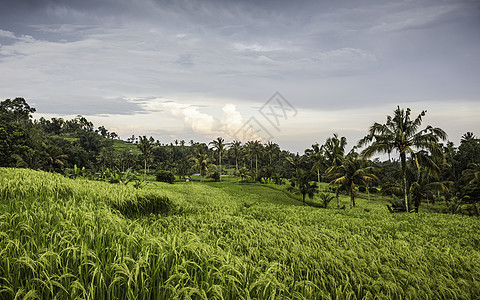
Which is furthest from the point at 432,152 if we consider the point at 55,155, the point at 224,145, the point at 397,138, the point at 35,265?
the point at 55,155

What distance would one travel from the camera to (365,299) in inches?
134

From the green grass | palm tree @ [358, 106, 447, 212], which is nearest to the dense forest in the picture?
palm tree @ [358, 106, 447, 212]

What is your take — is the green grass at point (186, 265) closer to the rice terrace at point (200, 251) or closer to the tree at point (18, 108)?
the rice terrace at point (200, 251)

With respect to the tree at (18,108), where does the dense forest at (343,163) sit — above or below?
below

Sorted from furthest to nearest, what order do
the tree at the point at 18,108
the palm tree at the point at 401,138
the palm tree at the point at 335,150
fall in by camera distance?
1. the tree at the point at 18,108
2. the palm tree at the point at 335,150
3. the palm tree at the point at 401,138

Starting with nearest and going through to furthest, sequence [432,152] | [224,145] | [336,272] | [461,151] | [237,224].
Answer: [336,272] < [237,224] < [432,152] < [461,151] < [224,145]

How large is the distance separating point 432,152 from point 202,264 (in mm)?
20595

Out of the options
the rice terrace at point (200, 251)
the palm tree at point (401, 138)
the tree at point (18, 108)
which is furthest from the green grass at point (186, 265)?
the tree at point (18, 108)

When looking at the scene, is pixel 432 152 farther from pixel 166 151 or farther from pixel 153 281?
pixel 166 151

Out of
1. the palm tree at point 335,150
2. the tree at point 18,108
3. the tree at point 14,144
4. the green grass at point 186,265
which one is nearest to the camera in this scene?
the green grass at point 186,265

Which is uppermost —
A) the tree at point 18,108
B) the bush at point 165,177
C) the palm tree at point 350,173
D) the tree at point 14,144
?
the tree at point 18,108

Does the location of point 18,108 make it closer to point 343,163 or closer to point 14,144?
point 14,144

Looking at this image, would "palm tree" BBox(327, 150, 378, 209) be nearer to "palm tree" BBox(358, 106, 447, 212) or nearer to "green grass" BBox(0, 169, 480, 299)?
"palm tree" BBox(358, 106, 447, 212)

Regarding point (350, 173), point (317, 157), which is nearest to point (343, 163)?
point (350, 173)
